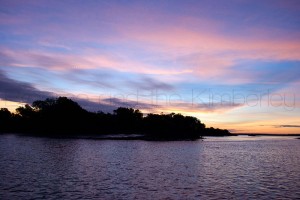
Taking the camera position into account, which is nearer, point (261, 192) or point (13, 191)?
point (13, 191)

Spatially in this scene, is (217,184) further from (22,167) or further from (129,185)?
(22,167)

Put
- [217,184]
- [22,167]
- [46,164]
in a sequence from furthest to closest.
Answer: [46,164], [22,167], [217,184]

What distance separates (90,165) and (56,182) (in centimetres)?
1448

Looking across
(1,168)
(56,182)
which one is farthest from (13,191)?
(1,168)

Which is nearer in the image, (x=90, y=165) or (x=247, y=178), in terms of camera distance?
(x=247, y=178)

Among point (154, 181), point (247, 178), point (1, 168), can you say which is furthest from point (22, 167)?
point (247, 178)

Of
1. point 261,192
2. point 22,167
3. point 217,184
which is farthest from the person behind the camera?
point 22,167

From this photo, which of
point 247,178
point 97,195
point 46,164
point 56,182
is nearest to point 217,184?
point 247,178

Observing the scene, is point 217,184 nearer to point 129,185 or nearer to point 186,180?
point 186,180

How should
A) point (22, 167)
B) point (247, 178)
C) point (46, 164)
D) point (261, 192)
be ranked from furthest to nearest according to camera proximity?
1. point (46, 164)
2. point (22, 167)
3. point (247, 178)
4. point (261, 192)

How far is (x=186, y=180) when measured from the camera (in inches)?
1427

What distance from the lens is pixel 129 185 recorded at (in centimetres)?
3225

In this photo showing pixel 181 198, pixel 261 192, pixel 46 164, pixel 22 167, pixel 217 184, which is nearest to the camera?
pixel 181 198

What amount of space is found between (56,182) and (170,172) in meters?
16.0
